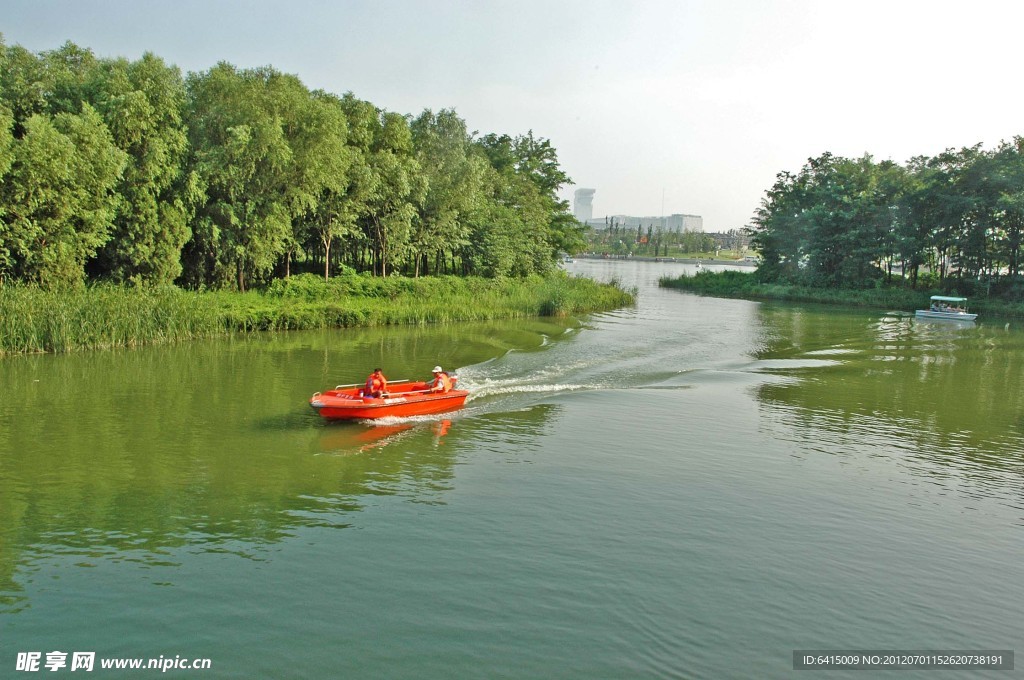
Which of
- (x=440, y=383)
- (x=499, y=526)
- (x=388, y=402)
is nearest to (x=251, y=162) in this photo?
(x=440, y=383)

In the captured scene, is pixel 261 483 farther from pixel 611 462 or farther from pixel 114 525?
pixel 611 462

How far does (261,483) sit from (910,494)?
12195 mm

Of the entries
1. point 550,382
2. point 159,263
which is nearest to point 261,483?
point 550,382

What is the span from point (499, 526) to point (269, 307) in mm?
24704

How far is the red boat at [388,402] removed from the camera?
57.3 ft

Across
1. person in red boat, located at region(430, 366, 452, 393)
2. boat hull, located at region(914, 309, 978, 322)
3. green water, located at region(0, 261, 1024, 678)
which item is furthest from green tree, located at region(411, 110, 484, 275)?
boat hull, located at region(914, 309, 978, 322)

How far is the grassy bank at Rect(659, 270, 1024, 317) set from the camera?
5666 centimetres

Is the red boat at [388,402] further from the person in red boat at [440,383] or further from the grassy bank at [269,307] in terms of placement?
the grassy bank at [269,307]

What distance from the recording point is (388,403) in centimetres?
1805

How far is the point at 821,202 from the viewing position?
7275 centimetres

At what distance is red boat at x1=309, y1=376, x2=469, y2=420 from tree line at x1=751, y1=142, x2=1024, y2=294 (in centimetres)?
5067

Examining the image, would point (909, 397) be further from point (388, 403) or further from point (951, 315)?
A: point (951, 315)

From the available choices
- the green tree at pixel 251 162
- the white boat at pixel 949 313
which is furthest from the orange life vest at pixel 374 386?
the white boat at pixel 949 313

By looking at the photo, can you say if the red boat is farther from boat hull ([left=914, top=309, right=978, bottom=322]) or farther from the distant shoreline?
the distant shoreline
